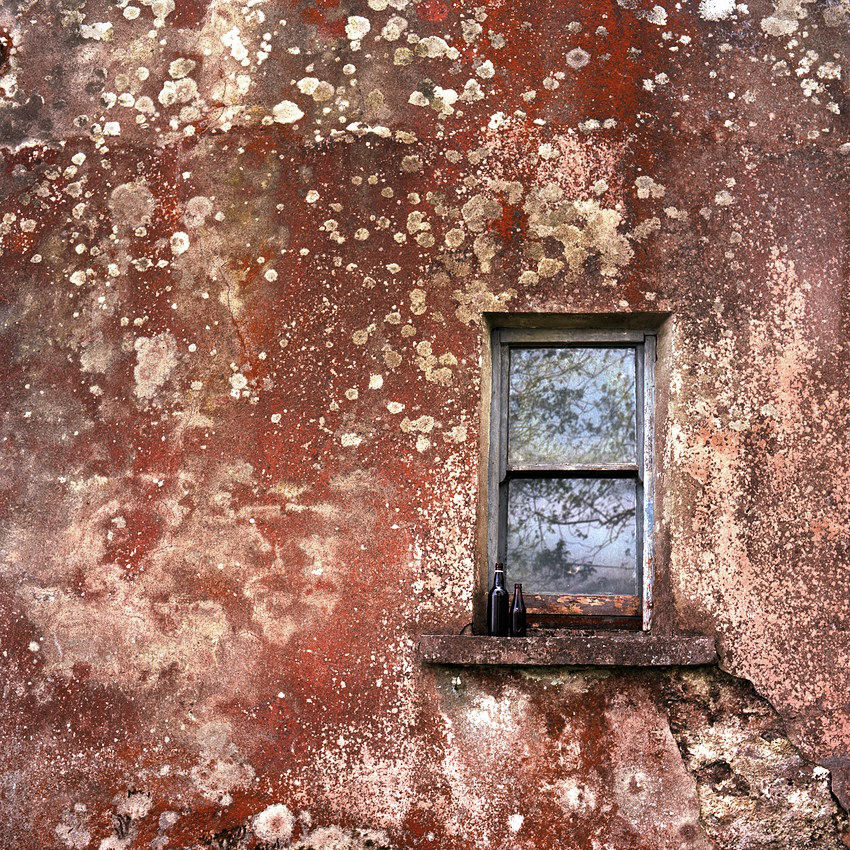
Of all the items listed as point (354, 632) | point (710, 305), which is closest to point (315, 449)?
point (354, 632)

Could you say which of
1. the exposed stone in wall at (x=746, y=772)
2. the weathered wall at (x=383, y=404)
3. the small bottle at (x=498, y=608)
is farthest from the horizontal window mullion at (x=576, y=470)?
the exposed stone in wall at (x=746, y=772)

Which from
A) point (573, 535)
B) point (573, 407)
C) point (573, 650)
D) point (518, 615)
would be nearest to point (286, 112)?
point (573, 407)

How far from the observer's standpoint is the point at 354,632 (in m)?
3.55

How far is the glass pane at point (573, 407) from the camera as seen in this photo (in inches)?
149

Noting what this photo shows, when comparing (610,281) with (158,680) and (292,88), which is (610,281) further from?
(158,680)

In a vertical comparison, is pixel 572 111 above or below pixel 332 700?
above

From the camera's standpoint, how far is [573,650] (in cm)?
338

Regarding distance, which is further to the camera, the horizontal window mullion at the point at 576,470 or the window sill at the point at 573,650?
the horizontal window mullion at the point at 576,470

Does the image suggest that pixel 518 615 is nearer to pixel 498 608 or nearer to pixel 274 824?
pixel 498 608

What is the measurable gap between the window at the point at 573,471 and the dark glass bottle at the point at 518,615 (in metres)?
0.08

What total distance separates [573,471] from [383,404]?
728 millimetres

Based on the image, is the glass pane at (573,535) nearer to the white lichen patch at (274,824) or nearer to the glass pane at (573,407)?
the glass pane at (573,407)

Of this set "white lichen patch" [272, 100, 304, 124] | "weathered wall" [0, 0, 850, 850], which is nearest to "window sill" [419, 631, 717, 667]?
"weathered wall" [0, 0, 850, 850]

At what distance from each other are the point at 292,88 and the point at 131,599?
1.97 metres
